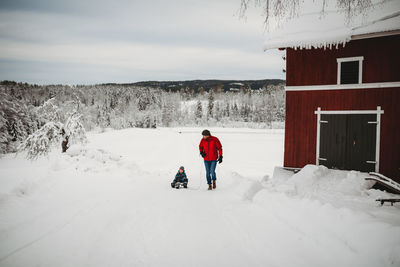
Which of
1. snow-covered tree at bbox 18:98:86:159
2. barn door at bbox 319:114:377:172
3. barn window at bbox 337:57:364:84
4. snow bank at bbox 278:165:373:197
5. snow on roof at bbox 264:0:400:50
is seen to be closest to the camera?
snow bank at bbox 278:165:373:197

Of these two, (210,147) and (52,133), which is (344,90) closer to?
(210,147)

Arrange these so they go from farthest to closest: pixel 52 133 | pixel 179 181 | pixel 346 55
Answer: pixel 52 133
pixel 346 55
pixel 179 181

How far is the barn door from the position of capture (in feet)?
29.2

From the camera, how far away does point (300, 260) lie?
3.33 meters

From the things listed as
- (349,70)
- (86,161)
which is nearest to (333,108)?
(349,70)

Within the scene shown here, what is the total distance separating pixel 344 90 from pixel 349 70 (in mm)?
752

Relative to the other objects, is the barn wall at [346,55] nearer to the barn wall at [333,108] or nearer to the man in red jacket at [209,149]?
the barn wall at [333,108]

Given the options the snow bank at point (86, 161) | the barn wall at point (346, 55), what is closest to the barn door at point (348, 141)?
the barn wall at point (346, 55)

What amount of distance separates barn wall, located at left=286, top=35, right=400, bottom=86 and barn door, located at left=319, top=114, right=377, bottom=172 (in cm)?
143

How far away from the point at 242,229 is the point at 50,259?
115 inches

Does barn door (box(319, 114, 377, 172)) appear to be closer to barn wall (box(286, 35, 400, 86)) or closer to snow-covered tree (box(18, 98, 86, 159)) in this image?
barn wall (box(286, 35, 400, 86))

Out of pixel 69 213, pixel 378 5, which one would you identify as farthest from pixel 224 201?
pixel 378 5

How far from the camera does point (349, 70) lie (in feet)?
30.3

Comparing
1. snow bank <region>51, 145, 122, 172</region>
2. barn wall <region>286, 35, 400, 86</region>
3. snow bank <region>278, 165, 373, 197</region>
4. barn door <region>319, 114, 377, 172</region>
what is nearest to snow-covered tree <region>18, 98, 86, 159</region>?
snow bank <region>51, 145, 122, 172</region>
